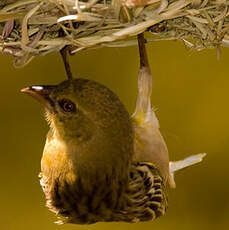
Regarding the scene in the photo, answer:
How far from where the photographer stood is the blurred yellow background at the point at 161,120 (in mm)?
3285

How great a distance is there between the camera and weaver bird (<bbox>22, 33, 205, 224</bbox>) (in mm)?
2535

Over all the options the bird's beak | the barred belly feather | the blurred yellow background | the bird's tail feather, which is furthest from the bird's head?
the blurred yellow background

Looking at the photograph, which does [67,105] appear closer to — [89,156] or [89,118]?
[89,118]

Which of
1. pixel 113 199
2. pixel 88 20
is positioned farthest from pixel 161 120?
pixel 88 20

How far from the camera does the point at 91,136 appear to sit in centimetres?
262

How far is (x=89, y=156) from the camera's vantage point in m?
2.62

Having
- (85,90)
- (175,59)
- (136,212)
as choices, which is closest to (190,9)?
(85,90)

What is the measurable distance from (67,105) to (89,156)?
0.57ft

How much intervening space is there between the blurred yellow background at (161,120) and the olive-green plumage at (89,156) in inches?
22.6

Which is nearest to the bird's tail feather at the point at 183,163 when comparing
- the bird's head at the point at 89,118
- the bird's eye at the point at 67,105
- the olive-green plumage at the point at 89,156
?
the olive-green plumage at the point at 89,156

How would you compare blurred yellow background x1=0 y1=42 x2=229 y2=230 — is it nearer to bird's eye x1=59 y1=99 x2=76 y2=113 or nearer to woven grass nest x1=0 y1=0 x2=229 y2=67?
bird's eye x1=59 y1=99 x2=76 y2=113

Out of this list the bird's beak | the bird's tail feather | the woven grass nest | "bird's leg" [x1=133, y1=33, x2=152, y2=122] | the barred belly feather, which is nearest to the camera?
the woven grass nest

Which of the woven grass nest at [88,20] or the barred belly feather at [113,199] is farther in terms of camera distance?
the barred belly feather at [113,199]

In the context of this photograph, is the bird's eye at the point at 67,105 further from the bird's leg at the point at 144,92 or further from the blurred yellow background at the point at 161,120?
the blurred yellow background at the point at 161,120
